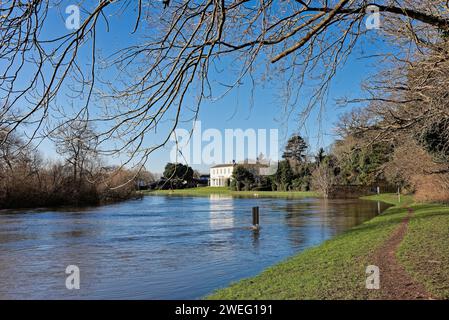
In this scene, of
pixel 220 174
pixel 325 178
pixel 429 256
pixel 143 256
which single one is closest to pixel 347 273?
pixel 429 256

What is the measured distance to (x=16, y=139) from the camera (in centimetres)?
487

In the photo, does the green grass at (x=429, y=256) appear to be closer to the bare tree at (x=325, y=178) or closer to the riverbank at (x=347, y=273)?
the riverbank at (x=347, y=273)

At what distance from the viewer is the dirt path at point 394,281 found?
6984 mm

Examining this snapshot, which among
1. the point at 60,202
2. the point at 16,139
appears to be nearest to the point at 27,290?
the point at 16,139

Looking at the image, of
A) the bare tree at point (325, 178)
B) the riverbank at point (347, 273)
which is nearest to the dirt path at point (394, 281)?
the riverbank at point (347, 273)

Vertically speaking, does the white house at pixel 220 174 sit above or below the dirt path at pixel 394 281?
above

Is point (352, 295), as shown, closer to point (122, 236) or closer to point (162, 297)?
point (162, 297)

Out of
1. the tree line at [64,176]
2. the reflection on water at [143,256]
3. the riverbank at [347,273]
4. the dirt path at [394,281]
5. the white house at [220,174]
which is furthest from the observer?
the white house at [220,174]

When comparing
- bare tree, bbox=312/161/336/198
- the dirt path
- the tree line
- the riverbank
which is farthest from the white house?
the dirt path

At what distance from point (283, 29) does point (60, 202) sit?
5113 centimetres

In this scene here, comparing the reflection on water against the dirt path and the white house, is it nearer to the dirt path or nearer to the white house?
the dirt path

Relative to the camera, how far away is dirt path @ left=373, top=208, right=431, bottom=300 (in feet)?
22.9
